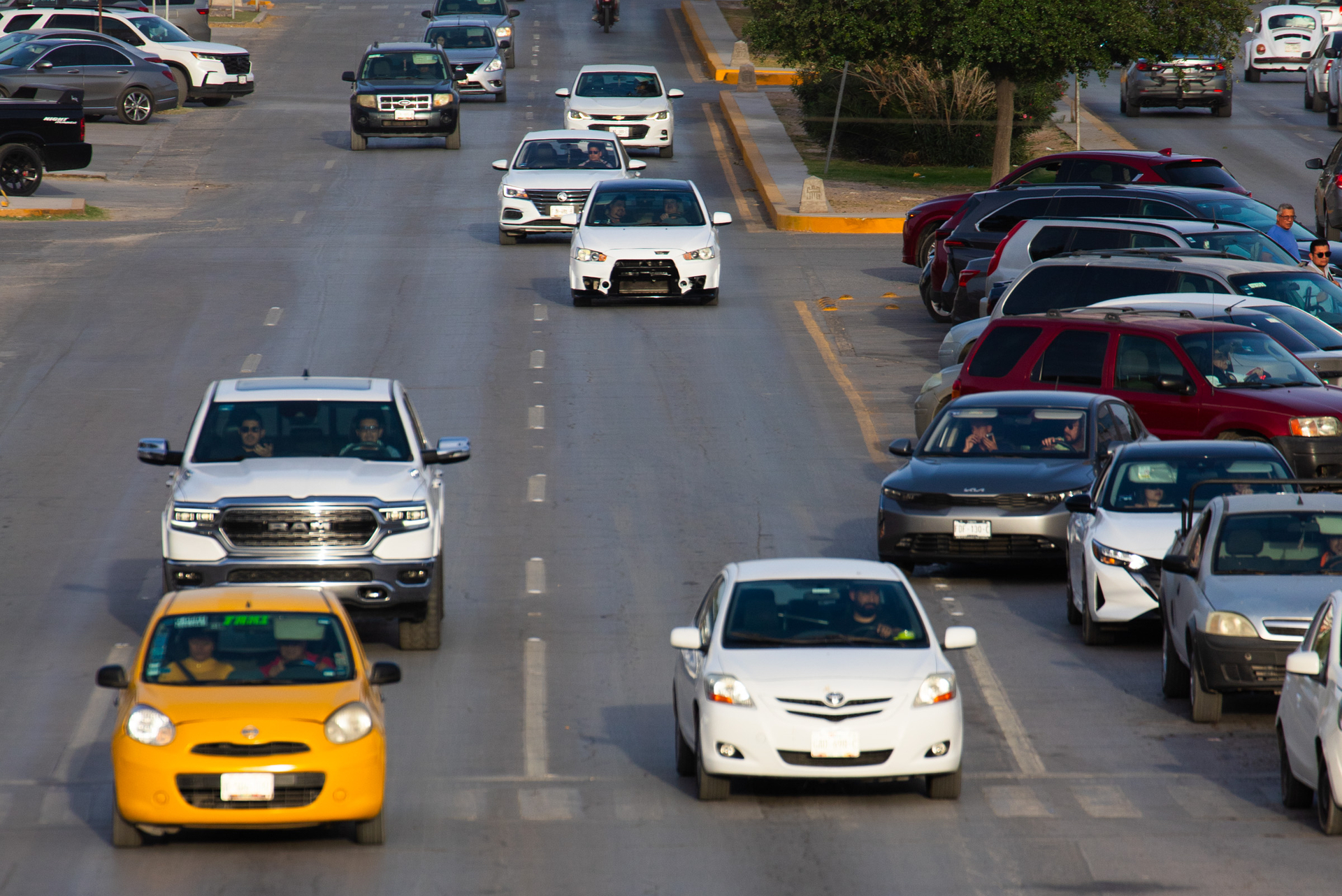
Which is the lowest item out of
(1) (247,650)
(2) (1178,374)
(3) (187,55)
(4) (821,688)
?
(3) (187,55)

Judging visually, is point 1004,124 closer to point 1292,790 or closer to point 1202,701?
point 1202,701

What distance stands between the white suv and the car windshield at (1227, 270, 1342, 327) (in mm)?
31945

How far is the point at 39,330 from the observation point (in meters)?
27.5

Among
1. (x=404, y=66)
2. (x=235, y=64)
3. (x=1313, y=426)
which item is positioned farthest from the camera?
(x=235, y=64)

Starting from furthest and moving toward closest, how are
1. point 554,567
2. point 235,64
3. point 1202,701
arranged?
point 235,64
point 554,567
point 1202,701

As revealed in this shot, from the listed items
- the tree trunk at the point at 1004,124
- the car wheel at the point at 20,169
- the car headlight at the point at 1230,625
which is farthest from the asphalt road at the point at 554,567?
the tree trunk at the point at 1004,124

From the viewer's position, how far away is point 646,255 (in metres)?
29.2

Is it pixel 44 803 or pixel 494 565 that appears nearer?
pixel 44 803

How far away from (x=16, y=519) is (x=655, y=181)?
1394cm

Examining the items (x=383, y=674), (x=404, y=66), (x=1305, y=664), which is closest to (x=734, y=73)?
(x=404, y=66)

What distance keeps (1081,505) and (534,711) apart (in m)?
4.63

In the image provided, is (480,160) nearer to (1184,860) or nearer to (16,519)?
(16,519)

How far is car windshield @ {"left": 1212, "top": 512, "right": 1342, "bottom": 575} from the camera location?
1319cm

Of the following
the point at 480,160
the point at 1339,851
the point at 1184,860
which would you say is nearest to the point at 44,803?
the point at 1184,860
